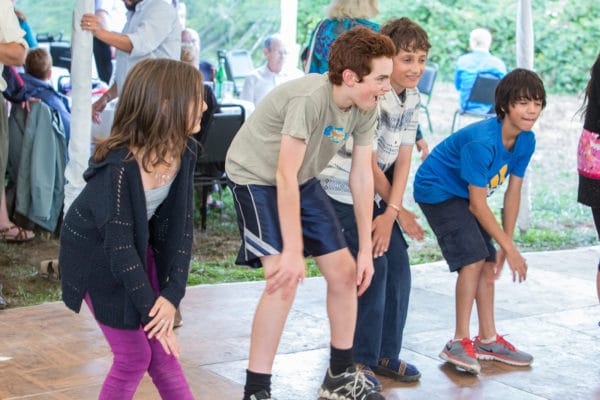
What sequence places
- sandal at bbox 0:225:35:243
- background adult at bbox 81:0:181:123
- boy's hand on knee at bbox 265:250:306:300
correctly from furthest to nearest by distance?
sandal at bbox 0:225:35:243 < background adult at bbox 81:0:181:123 < boy's hand on knee at bbox 265:250:306:300

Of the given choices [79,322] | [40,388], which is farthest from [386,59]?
[79,322]

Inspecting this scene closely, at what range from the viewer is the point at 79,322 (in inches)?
185

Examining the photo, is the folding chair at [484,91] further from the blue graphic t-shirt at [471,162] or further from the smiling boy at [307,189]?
the smiling boy at [307,189]

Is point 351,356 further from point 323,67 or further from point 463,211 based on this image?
point 323,67

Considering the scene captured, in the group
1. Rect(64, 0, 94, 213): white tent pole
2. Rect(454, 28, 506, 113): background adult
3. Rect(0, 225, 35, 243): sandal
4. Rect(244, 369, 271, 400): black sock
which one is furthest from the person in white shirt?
Rect(244, 369, 271, 400): black sock

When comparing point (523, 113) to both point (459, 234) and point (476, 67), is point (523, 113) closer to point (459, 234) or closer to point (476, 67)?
point (459, 234)

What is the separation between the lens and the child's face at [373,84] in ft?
11.3

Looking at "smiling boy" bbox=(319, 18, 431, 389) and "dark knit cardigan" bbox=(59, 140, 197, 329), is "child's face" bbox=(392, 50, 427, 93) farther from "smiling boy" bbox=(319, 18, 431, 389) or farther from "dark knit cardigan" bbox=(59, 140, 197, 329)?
"dark knit cardigan" bbox=(59, 140, 197, 329)

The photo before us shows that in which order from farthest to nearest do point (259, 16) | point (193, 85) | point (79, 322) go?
point (259, 16) < point (79, 322) < point (193, 85)

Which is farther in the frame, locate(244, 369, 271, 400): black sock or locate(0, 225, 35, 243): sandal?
locate(0, 225, 35, 243): sandal

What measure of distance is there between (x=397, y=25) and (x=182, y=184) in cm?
150

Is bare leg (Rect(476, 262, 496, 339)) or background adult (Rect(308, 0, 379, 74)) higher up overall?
background adult (Rect(308, 0, 379, 74))

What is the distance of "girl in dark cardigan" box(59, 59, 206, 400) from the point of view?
281 centimetres

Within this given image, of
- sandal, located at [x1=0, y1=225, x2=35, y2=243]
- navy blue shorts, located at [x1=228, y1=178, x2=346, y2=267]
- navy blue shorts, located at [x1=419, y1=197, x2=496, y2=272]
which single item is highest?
navy blue shorts, located at [x1=228, y1=178, x2=346, y2=267]
